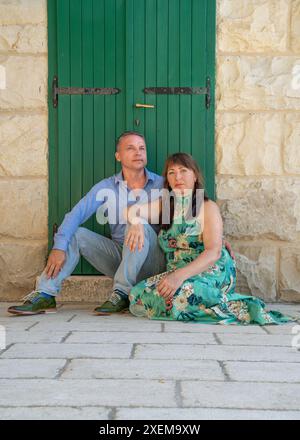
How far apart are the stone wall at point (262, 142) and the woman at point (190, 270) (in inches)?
22.7

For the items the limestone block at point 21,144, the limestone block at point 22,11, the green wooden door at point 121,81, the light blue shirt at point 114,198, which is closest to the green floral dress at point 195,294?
the light blue shirt at point 114,198

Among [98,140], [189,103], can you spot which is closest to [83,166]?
[98,140]

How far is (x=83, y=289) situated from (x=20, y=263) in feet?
1.58

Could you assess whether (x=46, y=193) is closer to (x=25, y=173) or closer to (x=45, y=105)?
(x=25, y=173)

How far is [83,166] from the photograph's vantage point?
384 cm

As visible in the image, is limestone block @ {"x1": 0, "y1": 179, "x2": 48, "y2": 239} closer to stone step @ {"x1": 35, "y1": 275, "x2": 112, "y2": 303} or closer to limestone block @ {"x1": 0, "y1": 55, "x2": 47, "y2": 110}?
stone step @ {"x1": 35, "y1": 275, "x2": 112, "y2": 303}

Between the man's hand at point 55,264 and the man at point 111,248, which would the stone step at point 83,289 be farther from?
the man's hand at point 55,264

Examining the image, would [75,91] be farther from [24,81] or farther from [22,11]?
[22,11]

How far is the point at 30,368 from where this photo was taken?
6.54 feet

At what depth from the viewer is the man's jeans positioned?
326cm

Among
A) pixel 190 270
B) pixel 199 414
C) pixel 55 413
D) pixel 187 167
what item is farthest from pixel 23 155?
pixel 199 414

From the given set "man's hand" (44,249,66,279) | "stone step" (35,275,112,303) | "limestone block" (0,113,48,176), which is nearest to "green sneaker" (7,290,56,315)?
"man's hand" (44,249,66,279)

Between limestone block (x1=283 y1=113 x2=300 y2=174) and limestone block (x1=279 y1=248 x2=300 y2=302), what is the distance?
56 cm

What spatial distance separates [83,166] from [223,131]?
0.99 meters
